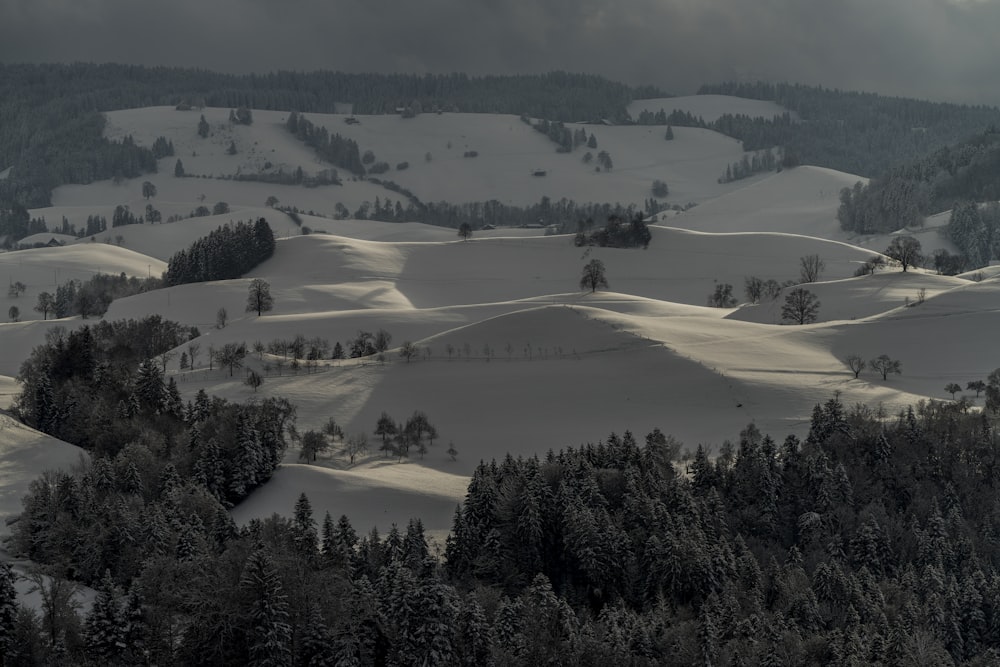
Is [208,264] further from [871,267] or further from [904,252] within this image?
[904,252]

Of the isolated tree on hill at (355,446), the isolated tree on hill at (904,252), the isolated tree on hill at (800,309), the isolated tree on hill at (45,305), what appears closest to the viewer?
the isolated tree on hill at (355,446)

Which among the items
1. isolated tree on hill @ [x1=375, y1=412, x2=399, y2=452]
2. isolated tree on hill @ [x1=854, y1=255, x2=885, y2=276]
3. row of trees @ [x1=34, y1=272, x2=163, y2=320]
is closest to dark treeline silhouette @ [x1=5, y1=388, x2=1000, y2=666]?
isolated tree on hill @ [x1=375, y1=412, x2=399, y2=452]

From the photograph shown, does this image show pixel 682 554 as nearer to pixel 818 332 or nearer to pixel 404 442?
pixel 404 442

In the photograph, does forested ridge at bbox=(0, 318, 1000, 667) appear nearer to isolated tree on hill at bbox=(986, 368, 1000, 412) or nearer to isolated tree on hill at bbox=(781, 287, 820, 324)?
isolated tree on hill at bbox=(986, 368, 1000, 412)

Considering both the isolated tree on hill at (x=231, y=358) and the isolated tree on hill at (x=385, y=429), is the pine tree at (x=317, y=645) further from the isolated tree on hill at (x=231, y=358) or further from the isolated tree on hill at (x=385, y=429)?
the isolated tree on hill at (x=231, y=358)

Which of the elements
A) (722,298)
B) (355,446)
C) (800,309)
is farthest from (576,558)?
(722,298)

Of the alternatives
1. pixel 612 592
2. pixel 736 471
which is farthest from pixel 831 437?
pixel 612 592

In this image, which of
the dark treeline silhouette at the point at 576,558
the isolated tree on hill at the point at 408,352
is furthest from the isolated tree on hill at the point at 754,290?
the dark treeline silhouette at the point at 576,558
